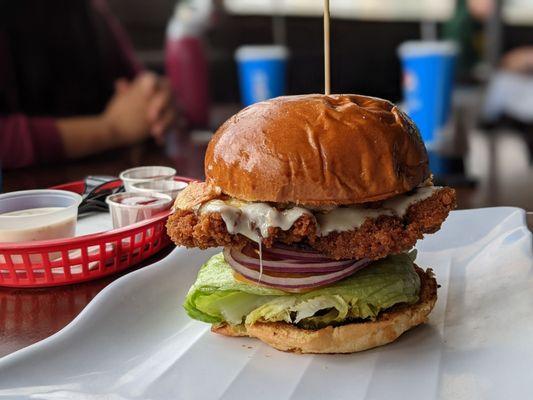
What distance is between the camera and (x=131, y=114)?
12.8ft

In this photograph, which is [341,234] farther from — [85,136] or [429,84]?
[85,136]

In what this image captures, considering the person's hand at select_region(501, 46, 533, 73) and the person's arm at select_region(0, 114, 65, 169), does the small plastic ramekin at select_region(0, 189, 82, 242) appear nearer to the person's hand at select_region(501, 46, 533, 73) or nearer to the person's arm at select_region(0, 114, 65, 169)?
the person's arm at select_region(0, 114, 65, 169)

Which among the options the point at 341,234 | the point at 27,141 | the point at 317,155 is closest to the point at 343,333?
the point at 341,234

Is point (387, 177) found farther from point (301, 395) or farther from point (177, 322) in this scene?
point (177, 322)

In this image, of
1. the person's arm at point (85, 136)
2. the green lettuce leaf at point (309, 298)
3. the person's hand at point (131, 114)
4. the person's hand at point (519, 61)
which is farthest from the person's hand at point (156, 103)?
the person's hand at point (519, 61)

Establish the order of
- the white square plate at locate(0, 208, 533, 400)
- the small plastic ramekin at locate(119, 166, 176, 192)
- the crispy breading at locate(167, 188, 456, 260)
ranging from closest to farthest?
the white square plate at locate(0, 208, 533, 400)
the crispy breading at locate(167, 188, 456, 260)
the small plastic ramekin at locate(119, 166, 176, 192)

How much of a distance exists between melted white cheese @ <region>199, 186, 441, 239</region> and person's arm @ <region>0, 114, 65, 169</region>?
2.33 m

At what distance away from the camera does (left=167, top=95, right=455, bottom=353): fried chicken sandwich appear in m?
1.30

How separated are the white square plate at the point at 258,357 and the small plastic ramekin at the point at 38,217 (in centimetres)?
29

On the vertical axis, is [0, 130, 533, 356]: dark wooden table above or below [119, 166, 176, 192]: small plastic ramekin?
below

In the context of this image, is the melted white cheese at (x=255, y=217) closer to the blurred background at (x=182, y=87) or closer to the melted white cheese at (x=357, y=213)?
the melted white cheese at (x=357, y=213)

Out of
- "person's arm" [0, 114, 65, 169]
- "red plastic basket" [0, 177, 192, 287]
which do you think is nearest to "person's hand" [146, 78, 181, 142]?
"person's arm" [0, 114, 65, 169]

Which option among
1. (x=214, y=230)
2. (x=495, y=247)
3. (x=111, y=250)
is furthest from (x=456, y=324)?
(x=111, y=250)

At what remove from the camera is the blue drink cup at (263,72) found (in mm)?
3617
